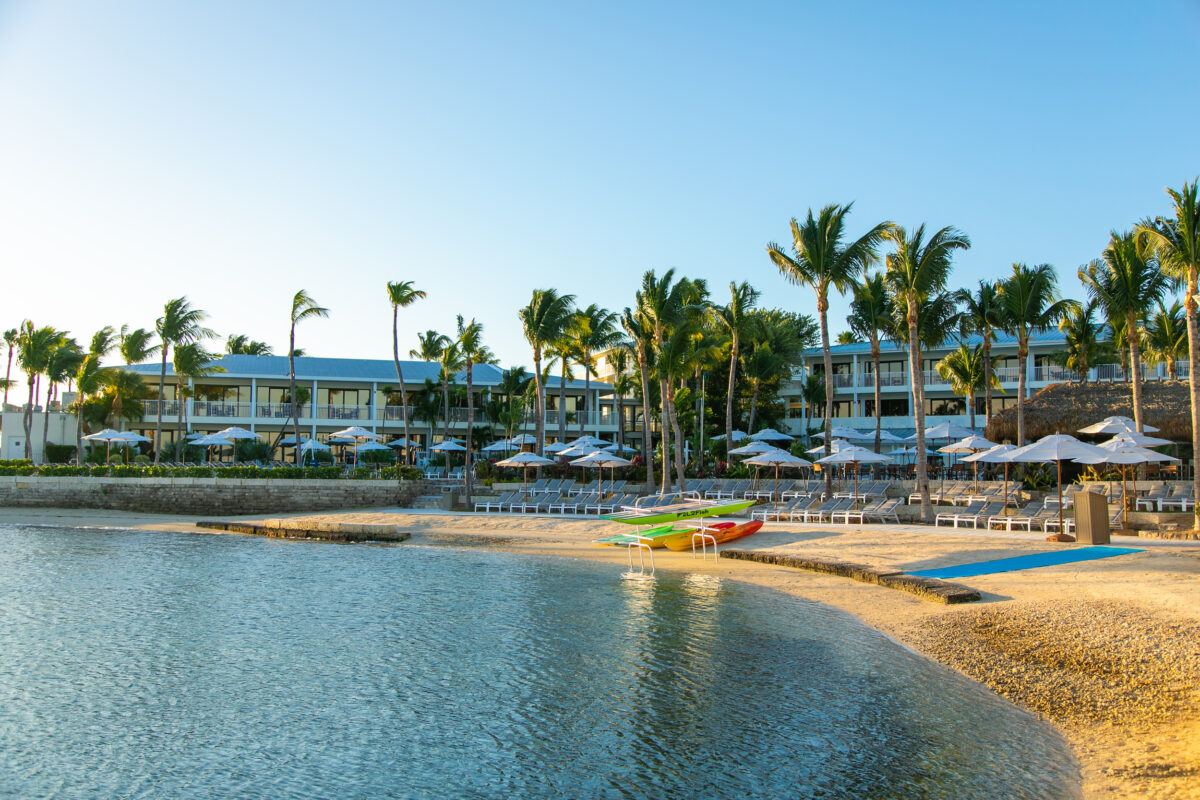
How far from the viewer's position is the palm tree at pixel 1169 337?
34688mm

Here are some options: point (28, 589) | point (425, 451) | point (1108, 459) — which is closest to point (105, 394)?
point (425, 451)

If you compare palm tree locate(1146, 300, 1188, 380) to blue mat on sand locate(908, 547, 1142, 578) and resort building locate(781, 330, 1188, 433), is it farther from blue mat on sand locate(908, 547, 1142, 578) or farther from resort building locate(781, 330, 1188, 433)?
blue mat on sand locate(908, 547, 1142, 578)

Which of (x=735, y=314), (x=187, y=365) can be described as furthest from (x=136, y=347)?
(x=735, y=314)

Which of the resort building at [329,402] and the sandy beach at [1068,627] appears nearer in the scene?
the sandy beach at [1068,627]

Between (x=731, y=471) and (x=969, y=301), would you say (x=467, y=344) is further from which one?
(x=969, y=301)

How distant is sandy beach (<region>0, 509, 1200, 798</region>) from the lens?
7523 millimetres

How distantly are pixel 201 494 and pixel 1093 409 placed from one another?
109 feet

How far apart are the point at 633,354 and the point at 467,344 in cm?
883

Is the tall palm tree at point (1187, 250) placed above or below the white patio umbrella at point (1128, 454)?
above

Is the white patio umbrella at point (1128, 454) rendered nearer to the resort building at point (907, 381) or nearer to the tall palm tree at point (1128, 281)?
the tall palm tree at point (1128, 281)

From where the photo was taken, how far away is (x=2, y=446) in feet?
160

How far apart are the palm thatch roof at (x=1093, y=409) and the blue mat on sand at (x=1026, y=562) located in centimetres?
1391

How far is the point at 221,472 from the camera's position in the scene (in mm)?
35406

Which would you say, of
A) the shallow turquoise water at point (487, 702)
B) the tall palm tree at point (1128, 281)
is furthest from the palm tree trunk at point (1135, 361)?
the shallow turquoise water at point (487, 702)
